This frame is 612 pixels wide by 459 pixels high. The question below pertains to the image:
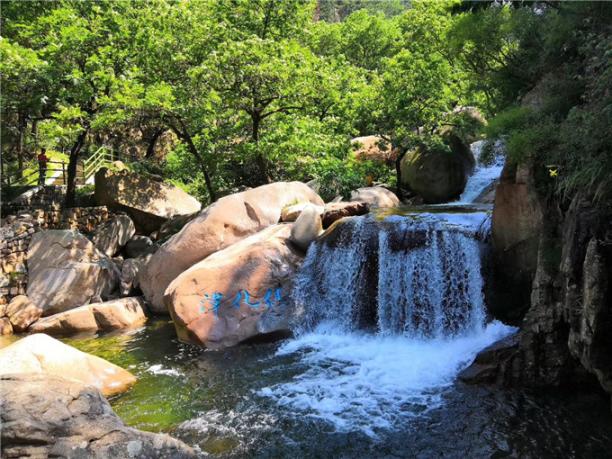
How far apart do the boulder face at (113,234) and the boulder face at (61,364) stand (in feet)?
26.8

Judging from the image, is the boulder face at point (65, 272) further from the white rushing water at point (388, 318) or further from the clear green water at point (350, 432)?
the white rushing water at point (388, 318)

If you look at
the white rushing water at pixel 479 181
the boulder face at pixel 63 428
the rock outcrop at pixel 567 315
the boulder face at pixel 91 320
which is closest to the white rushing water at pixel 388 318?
the rock outcrop at pixel 567 315

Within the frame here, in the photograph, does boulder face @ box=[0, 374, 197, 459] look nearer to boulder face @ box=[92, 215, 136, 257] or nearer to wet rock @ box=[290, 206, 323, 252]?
wet rock @ box=[290, 206, 323, 252]

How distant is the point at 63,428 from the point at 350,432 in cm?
328

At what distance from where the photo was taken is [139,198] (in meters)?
16.8

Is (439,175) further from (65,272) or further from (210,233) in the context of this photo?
(65,272)

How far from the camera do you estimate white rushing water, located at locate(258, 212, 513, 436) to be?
7.03m

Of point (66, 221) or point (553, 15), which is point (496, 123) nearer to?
point (553, 15)

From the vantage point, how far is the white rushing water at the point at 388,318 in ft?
23.1

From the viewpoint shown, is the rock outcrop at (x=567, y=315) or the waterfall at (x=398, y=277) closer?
the rock outcrop at (x=567, y=315)

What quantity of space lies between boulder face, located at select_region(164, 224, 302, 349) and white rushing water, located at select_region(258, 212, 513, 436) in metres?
0.47

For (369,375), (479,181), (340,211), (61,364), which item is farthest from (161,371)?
(479,181)

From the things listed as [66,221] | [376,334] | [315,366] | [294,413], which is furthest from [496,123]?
[66,221]

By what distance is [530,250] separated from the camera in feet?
28.8
